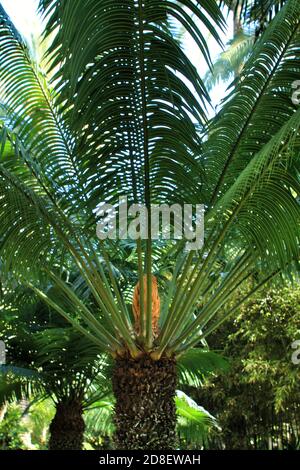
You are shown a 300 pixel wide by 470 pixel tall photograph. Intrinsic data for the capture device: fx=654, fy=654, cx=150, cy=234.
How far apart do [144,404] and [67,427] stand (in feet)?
10.7

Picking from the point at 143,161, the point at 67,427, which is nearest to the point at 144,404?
the point at 143,161

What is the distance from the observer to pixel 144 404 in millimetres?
4488

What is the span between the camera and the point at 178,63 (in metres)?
4.01

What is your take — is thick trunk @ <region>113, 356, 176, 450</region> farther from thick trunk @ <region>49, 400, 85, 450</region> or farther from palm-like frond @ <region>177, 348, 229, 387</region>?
thick trunk @ <region>49, 400, 85, 450</region>

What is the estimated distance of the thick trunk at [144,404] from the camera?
441 centimetres

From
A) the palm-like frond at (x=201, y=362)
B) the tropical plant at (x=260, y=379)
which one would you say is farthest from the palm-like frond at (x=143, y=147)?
the tropical plant at (x=260, y=379)

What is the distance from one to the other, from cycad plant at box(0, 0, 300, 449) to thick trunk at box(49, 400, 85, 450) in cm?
277

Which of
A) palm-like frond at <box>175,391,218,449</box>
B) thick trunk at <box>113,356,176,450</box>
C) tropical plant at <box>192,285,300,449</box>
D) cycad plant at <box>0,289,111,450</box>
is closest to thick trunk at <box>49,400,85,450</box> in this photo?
cycad plant at <box>0,289,111,450</box>

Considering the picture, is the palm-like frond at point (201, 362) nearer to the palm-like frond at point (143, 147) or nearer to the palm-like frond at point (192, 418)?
the palm-like frond at point (192, 418)

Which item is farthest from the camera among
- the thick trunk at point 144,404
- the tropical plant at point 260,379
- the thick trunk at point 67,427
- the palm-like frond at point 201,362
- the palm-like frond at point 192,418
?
the tropical plant at point 260,379

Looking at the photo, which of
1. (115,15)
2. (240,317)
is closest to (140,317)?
(115,15)

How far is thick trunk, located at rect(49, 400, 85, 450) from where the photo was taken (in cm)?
739
